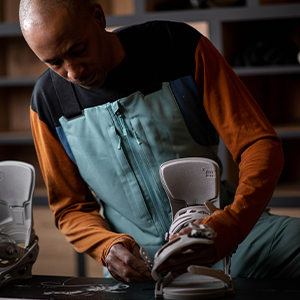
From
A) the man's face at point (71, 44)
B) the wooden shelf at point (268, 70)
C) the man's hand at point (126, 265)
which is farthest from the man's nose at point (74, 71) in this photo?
the wooden shelf at point (268, 70)

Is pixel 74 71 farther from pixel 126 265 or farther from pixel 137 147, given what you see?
pixel 126 265

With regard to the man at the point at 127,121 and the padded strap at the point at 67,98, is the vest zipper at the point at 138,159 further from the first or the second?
the padded strap at the point at 67,98

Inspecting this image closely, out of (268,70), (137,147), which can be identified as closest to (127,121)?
(137,147)

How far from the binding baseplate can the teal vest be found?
138 mm

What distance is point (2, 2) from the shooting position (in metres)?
2.50

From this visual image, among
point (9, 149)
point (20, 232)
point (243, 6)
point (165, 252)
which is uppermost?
point (243, 6)

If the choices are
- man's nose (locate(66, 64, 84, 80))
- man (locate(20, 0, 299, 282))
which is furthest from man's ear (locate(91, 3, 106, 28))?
man's nose (locate(66, 64, 84, 80))

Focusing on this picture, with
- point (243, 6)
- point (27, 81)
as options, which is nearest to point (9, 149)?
point (27, 81)

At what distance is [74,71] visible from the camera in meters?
0.87

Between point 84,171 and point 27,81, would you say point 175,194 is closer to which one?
point 84,171

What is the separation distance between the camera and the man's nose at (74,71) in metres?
0.86

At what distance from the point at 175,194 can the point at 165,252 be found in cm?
17

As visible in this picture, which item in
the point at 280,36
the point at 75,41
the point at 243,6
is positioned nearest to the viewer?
A: the point at 75,41

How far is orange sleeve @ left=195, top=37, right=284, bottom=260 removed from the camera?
742 millimetres
